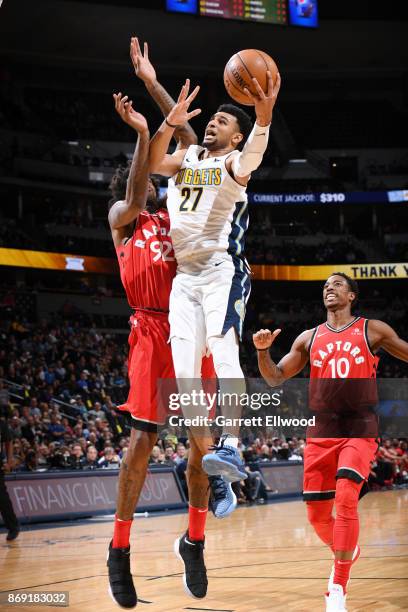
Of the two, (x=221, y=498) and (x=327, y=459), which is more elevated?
(x=221, y=498)

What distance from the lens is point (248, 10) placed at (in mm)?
27500

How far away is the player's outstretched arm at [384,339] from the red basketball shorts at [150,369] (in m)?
1.84

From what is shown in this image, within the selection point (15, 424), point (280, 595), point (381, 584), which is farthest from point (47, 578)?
point (15, 424)

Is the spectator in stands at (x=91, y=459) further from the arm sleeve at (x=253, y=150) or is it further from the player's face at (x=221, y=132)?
the arm sleeve at (x=253, y=150)

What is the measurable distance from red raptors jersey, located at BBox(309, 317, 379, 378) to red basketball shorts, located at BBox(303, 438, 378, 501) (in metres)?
0.53

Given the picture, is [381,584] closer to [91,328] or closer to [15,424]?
[15,424]

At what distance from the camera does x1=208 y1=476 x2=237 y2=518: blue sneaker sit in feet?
14.3

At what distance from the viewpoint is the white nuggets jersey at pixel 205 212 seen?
15.7ft

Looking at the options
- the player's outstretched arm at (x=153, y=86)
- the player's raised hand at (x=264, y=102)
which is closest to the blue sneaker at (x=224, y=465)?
the player's raised hand at (x=264, y=102)

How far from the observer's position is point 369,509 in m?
15.5

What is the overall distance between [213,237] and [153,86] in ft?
3.52

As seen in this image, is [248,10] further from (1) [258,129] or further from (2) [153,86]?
(1) [258,129]

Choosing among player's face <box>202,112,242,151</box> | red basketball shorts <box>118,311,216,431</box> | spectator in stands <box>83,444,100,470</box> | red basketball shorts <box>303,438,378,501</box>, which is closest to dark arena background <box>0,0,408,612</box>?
spectator in stands <box>83,444,100,470</box>

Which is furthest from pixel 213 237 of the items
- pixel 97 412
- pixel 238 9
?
pixel 238 9
